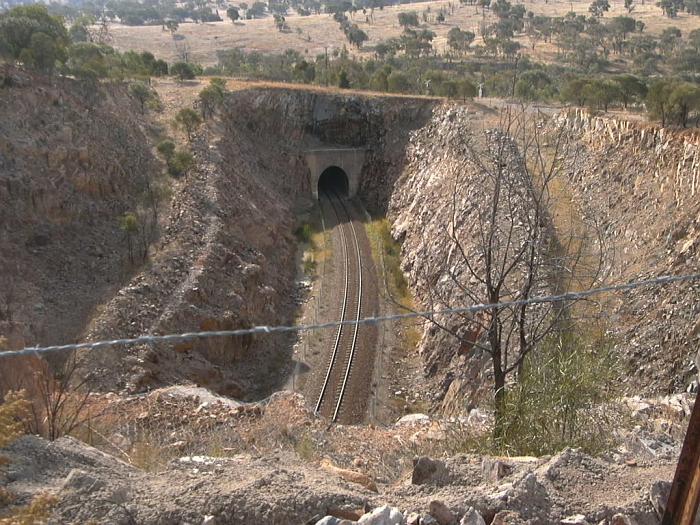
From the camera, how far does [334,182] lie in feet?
141

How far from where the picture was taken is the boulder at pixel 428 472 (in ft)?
20.6

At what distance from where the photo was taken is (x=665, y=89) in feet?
73.8

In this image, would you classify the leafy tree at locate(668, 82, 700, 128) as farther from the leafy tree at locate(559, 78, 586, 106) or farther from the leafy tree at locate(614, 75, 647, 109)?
the leafy tree at locate(559, 78, 586, 106)

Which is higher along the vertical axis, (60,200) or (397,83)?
(397,83)

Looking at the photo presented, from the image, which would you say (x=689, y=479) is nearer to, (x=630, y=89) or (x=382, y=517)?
(x=382, y=517)

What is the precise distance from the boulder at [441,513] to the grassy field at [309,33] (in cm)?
7743

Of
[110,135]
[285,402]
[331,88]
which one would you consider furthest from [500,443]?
[331,88]

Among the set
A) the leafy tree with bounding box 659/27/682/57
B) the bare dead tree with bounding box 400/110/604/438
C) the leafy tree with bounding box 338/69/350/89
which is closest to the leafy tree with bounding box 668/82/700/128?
the bare dead tree with bounding box 400/110/604/438

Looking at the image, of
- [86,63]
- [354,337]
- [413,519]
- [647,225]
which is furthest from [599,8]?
[413,519]

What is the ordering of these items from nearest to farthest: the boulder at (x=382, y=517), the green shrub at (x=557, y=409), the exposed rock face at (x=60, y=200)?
the boulder at (x=382, y=517)
the green shrub at (x=557, y=409)
the exposed rock face at (x=60, y=200)

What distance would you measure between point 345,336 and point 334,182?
845 inches

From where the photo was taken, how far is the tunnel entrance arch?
3944 centimetres

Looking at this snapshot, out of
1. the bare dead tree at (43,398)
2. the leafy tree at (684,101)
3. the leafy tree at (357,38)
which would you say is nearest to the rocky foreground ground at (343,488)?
the bare dead tree at (43,398)

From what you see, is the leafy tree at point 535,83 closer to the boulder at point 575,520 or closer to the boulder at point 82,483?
the boulder at point 575,520
